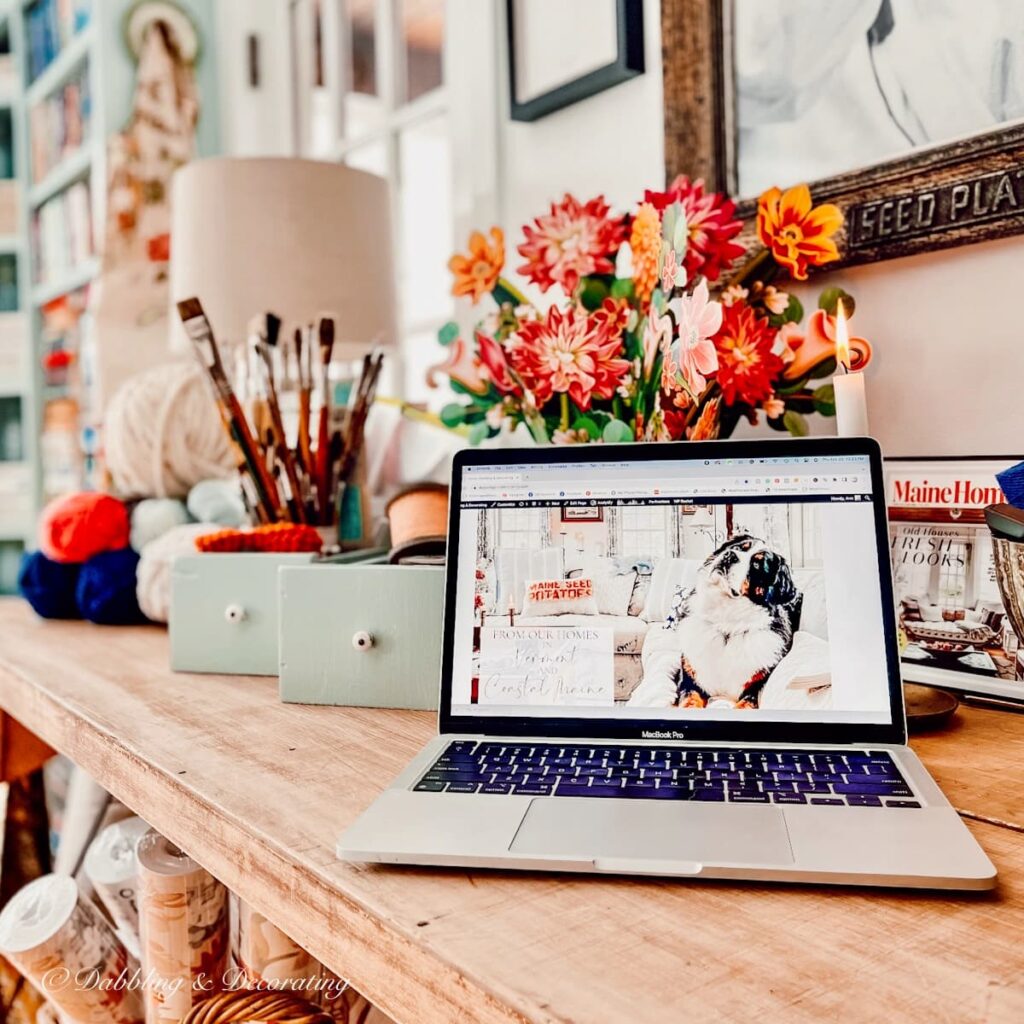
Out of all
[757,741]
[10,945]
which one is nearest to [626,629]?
[757,741]

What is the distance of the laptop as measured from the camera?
0.57 metres

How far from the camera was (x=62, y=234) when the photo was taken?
255cm

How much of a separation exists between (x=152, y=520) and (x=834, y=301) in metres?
0.89

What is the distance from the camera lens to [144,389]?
4.72ft

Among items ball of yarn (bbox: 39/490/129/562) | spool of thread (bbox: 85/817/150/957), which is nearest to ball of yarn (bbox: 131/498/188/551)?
ball of yarn (bbox: 39/490/129/562)

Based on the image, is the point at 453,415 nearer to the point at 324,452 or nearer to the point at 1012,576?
the point at 324,452

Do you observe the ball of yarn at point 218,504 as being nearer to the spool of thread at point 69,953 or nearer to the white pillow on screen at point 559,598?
the spool of thread at point 69,953

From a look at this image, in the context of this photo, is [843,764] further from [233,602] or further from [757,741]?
[233,602]

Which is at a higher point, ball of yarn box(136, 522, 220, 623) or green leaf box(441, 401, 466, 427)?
green leaf box(441, 401, 466, 427)

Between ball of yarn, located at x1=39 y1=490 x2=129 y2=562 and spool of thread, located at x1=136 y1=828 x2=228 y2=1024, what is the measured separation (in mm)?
546

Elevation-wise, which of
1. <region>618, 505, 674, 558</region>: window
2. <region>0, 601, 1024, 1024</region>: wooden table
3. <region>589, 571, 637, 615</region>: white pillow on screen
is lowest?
<region>0, 601, 1024, 1024</region>: wooden table

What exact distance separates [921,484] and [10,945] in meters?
0.91

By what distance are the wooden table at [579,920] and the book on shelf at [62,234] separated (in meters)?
2.00

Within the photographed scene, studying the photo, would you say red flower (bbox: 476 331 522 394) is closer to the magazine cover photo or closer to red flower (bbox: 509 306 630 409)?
red flower (bbox: 509 306 630 409)
